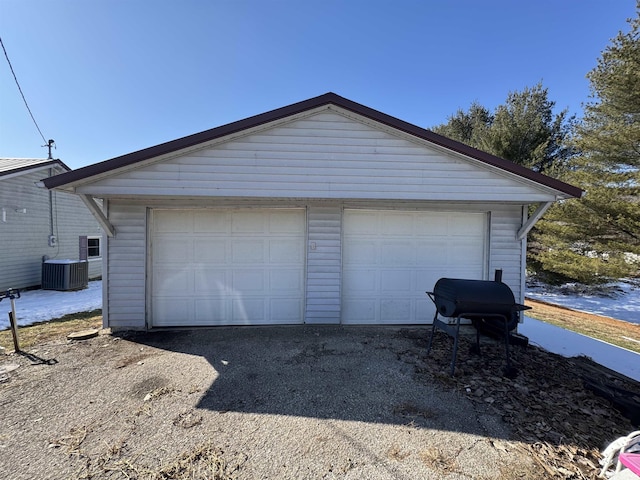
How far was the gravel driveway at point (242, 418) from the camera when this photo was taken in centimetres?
223

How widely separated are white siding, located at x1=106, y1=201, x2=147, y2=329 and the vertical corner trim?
99 mm

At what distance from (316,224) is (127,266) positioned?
3533 mm

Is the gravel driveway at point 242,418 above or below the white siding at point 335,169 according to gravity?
below

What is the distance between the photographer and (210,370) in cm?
380

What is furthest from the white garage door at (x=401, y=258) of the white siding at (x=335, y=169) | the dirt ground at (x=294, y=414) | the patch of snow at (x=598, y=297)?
the patch of snow at (x=598, y=297)

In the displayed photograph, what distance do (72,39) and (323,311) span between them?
957 centimetres

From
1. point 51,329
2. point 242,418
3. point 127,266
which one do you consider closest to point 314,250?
point 242,418

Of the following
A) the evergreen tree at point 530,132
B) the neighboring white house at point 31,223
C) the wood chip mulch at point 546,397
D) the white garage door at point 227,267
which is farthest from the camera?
the evergreen tree at point 530,132

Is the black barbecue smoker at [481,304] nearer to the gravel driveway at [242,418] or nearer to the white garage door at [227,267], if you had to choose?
the gravel driveway at [242,418]

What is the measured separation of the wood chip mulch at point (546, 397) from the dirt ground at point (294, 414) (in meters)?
0.02

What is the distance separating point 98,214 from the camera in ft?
15.7

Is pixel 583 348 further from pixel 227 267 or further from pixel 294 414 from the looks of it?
pixel 227 267

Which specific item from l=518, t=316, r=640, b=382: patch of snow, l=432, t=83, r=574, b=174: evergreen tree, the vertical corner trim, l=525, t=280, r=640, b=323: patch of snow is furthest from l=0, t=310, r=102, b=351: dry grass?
l=432, t=83, r=574, b=174: evergreen tree

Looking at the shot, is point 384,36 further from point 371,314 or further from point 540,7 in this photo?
point 371,314
